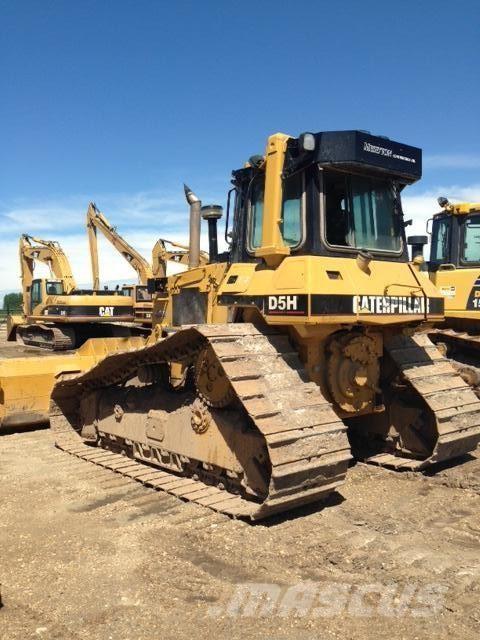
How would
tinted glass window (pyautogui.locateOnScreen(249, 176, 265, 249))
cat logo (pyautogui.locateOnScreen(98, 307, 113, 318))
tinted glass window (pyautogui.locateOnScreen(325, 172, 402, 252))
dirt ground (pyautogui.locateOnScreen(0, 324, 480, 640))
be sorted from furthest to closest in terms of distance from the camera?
cat logo (pyautogui.locateOnScreen(98, 307, 113, 318)) → tinted glass window (pyautogui.locateOnScreen(249, 176, 265, 249)) → tinted glass window (pyautogui.locateOnScreen(325, 172, 402, 252)) → dirt ground (pyautogui.locateOnScreen(0, 324, 480, 640))

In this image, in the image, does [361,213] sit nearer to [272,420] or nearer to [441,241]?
[272,420]

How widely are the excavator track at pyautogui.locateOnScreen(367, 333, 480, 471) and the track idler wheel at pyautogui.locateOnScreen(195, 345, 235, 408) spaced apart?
6.09ft

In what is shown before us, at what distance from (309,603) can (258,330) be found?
8.21 ft

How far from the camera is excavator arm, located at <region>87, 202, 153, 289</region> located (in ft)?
75.9

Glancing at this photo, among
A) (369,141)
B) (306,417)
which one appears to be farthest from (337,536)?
(369,141)

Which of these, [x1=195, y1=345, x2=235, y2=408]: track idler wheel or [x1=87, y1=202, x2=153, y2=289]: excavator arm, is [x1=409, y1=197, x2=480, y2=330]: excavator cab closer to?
[x1=195, y1=345, x2=235, y2=408]: track idler wheel

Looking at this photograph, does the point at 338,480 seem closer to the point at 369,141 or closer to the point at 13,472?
the point at 369,141

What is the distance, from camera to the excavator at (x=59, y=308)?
18922mm

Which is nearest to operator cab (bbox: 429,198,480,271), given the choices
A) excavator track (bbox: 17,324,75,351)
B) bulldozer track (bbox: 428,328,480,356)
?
bulldozer track (bbox: 428,328,480,356)

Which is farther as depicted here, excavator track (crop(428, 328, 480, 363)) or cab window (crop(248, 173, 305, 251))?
excavator track (crop(428, 328, 480, 363))

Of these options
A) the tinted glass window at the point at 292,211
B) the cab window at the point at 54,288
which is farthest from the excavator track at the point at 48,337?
the tinted glass window at the point at 292,211

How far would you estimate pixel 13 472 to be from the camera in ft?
20.9

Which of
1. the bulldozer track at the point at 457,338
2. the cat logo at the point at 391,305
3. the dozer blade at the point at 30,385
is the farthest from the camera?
the bulldozer track at the point at 457,338

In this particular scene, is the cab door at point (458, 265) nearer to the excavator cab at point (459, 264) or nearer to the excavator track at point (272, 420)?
the excavator cab at point (459, 264)
